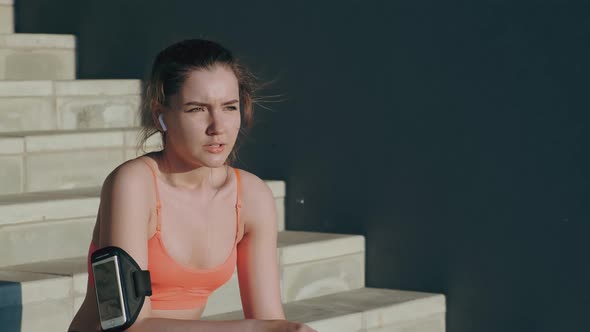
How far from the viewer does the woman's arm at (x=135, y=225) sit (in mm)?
2049

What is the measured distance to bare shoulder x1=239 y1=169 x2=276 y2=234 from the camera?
93.0 inches

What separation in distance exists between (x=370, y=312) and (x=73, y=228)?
1009 mm

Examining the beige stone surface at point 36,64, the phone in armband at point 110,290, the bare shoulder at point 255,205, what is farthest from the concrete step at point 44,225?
the phone in armband at point 110,290

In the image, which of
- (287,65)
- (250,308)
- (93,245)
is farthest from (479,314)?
(93,245)

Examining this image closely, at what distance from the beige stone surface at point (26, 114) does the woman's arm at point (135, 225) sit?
1.99 metres

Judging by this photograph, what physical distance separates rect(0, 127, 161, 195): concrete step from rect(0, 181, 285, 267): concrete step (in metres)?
0.10

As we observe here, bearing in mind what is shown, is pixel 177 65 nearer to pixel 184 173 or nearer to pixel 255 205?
pixel 184 173

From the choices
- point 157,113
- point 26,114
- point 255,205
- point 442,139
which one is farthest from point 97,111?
point 157,113

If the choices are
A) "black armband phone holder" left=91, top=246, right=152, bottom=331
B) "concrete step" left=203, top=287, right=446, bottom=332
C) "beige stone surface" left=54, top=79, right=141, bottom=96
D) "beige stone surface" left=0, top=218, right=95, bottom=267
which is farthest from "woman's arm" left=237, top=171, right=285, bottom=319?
"beige stone surface" left=54, top=79, right=141, bottom=96

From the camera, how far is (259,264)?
7.74 ft

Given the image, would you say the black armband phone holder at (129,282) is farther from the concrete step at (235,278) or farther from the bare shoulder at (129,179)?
the concrete step at (235,278)

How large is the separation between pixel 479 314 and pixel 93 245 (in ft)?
6.04

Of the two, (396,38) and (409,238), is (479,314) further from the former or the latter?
(396,38)

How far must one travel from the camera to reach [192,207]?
2311 mm
